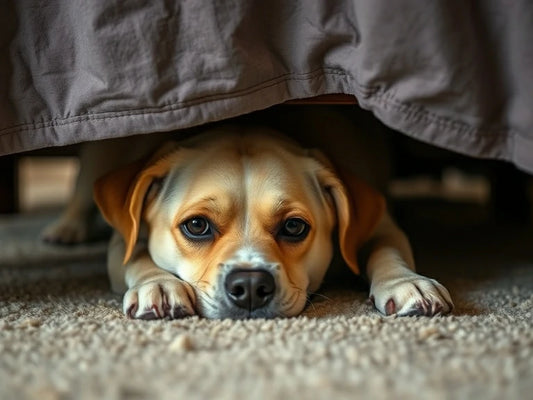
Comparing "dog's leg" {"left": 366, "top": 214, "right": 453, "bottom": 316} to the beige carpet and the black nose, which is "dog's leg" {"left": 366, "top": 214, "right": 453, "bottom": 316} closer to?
the beige carpet

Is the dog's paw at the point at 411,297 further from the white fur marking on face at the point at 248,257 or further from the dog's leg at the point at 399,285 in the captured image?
the white fur marking on face at the point at 248,257

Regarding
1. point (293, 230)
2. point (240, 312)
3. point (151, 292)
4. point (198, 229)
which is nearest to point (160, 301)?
point (151, 292)

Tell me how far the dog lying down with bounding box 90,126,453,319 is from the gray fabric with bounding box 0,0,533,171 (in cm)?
29

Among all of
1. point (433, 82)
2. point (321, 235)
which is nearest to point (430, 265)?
point (321, 235)

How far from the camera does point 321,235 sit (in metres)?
2.30

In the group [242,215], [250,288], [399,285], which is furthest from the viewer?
[242,215]

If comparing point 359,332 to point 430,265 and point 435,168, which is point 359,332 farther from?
point 435,168

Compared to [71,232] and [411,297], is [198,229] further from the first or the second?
[71,232]

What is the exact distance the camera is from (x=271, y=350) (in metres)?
1.52

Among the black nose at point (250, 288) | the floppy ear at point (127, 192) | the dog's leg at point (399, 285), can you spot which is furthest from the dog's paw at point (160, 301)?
the dog's leg at point (399, 285)

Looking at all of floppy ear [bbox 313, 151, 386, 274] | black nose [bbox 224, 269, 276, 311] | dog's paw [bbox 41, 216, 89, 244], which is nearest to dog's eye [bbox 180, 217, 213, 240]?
black nose [bbox 224, 269, 276, 311]

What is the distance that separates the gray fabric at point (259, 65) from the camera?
187 centimetres

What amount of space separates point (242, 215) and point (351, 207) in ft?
1.29

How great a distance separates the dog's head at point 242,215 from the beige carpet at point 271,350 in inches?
5.2
